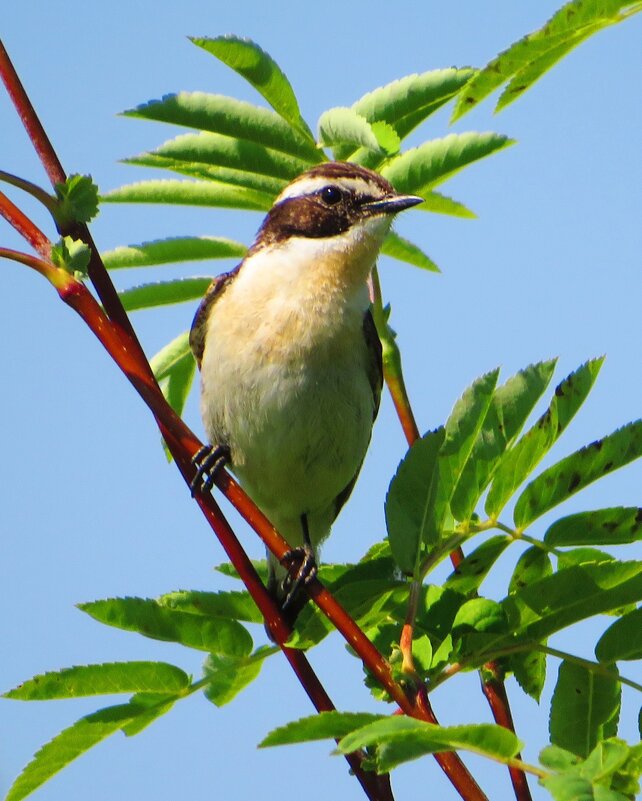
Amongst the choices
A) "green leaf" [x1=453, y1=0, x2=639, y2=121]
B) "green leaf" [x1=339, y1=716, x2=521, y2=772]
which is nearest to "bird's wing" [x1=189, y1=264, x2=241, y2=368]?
"green leaf" [x1=453, y1=0, x2=639, y2=121]

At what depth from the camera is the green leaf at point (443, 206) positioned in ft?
13.8

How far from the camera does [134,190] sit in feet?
14.2

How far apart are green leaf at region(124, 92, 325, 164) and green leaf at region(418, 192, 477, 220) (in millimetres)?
550

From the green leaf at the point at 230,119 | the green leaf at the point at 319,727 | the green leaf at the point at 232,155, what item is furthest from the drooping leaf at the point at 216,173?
the green leaf at the point at 319,727

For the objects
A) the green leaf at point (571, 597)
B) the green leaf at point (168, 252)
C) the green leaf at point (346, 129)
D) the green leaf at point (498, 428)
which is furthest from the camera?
the green leaf at point (168, 252)

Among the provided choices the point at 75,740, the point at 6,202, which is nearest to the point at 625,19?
the point at 6,202

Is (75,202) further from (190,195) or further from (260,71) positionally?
(190,195)

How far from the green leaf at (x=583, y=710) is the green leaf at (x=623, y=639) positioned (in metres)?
0.07

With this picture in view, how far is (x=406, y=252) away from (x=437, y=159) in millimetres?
685

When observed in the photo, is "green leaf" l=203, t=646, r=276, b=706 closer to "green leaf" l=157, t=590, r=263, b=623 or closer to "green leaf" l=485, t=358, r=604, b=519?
"green leaf" l=157, t=590, r=263, b=623

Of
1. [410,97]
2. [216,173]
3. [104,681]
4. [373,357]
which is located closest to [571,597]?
[104,681]

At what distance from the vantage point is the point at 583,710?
9.37 feet

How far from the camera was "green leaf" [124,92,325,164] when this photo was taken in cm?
368

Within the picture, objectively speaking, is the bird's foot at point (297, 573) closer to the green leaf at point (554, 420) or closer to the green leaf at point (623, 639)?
the green leaf at point (554, 420)
